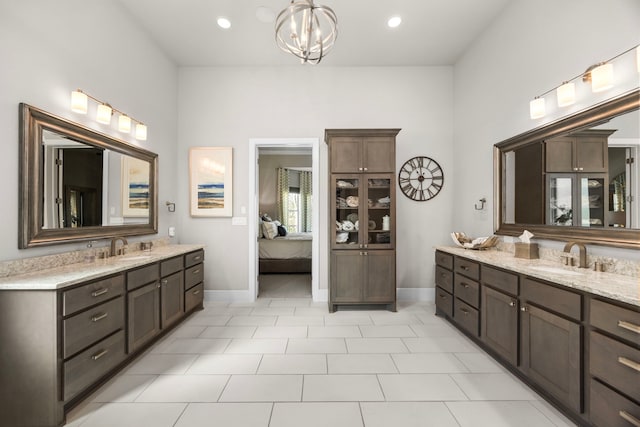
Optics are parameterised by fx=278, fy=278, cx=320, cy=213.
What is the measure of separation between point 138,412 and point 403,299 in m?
3.42

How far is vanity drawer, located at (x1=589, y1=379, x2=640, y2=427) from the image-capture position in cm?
136

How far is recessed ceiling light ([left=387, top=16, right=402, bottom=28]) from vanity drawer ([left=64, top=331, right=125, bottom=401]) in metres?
4.10

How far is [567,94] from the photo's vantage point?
2.21 m

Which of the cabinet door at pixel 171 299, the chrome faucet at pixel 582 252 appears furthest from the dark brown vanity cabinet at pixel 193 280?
the chrome faucet at pixel 582 252

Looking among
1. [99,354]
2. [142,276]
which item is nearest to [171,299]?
[142,276]

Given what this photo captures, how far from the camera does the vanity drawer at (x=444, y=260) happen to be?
318 cm

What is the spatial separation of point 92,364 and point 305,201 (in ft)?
22.2

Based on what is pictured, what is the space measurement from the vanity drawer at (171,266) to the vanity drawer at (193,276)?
0.17 metres

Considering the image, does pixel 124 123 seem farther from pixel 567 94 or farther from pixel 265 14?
pixel 567 94

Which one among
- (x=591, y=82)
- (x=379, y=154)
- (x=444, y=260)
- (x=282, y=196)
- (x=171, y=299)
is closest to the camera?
(x=591, y=82)

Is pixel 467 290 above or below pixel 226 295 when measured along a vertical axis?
above

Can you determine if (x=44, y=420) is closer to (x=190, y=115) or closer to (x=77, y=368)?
(x=77, y=368)

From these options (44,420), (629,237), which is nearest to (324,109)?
(629,237)

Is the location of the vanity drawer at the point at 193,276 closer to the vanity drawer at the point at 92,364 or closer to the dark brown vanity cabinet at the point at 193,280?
the dark brown vanity cabinet at the point at 193,280
